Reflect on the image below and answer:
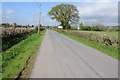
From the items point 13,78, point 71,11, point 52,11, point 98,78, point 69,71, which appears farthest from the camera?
point 52,11

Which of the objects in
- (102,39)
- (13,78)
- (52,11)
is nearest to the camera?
(13,78)

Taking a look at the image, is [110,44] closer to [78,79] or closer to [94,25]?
[78,79]

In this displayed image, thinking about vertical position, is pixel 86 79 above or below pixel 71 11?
below

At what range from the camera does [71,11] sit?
201ft

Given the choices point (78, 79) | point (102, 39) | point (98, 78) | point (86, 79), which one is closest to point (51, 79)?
point (78, 79)

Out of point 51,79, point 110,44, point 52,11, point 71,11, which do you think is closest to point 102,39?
point 110,44

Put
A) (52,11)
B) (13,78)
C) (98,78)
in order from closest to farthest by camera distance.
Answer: (13,78) < (98,78) < (52,11)

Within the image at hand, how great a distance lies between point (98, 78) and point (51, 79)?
5.43 ft

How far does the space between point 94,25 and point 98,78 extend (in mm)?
64430

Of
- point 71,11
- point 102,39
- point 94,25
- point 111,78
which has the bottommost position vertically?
point 111,78

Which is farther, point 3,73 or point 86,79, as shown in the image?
point 3,73

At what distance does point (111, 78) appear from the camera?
475cm

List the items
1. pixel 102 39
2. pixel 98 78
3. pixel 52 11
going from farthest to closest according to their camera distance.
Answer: pixel 52 11
pixel 102 39
pixel 98 78

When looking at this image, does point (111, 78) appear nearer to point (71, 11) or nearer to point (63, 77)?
point (63, 77)
